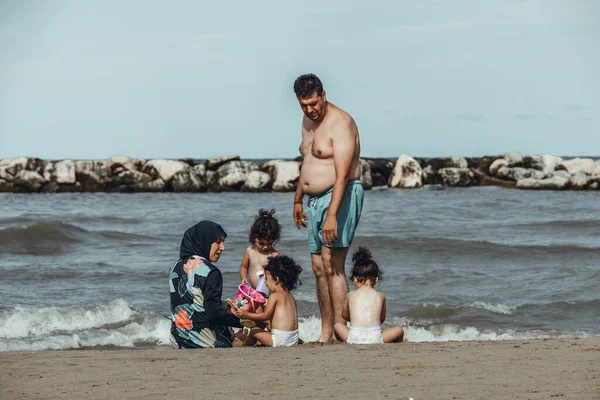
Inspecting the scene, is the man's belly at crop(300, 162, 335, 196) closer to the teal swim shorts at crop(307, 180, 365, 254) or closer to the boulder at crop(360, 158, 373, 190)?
the teal swim shorts at crop(307, 180, 365, 254)


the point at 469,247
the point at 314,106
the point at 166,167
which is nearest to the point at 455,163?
the point at 166,167

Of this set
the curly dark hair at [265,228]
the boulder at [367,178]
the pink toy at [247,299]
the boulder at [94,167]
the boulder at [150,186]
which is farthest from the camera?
the boulder at [367,178]

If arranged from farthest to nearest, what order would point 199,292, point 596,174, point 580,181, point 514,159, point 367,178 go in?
point 514,159
point 596,174
point 367,178
point 580,181
point 199,292

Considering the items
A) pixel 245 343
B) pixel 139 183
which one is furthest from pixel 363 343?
pixel 139 183

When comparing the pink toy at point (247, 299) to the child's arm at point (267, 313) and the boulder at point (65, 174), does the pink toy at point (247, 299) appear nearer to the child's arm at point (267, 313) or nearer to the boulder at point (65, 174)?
the child's arm at point (267, 313)

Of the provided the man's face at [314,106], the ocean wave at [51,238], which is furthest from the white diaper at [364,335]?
the ocean wave at [51,238]

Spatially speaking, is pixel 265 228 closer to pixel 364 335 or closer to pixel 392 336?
pixel 364 335

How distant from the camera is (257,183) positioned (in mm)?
30766

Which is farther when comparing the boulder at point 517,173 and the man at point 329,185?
the boulder at point 517,173

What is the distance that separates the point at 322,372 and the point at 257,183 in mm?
26356

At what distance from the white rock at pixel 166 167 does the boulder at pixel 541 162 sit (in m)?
14.7

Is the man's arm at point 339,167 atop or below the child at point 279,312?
atop

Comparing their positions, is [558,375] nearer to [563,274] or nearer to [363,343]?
[363,343]

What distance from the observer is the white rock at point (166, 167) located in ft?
103
